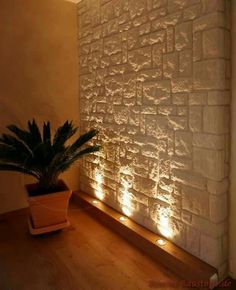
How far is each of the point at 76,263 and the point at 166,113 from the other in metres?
1.38

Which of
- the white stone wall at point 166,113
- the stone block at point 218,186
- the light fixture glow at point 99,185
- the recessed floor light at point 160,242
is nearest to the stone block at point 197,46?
the white stone wall at point 166,113

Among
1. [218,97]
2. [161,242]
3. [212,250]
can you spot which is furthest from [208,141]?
[161,242]

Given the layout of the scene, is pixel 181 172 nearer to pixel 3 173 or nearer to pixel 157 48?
pixel 157 48

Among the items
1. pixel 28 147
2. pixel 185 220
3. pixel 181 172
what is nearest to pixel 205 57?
pixel 181 172

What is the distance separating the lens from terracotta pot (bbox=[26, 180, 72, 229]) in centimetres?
234

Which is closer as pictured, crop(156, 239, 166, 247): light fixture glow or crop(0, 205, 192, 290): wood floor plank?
crop(0, 205, 192, 290): wood floor plank

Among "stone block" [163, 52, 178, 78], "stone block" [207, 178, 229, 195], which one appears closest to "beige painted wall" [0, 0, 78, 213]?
"stone block" [163, 52, 178, 78]

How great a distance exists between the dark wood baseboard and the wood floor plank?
0.05 metres

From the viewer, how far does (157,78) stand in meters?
2.02

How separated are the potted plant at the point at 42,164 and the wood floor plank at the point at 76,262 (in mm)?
181

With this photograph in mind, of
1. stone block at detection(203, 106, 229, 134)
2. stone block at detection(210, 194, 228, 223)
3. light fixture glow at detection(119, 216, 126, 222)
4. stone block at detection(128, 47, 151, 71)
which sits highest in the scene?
stone block at detection(128, 47, 151, 71)

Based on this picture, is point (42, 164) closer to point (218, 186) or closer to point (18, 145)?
point (18, 145)

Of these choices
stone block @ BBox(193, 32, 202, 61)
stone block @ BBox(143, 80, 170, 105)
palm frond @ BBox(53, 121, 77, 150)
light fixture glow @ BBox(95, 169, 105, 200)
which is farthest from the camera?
light fixture glow @ BBox(95, 169, 105, 200)

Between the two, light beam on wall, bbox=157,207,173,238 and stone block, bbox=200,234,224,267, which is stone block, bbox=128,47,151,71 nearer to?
light beam on wall, bbox=157,207,173,238
